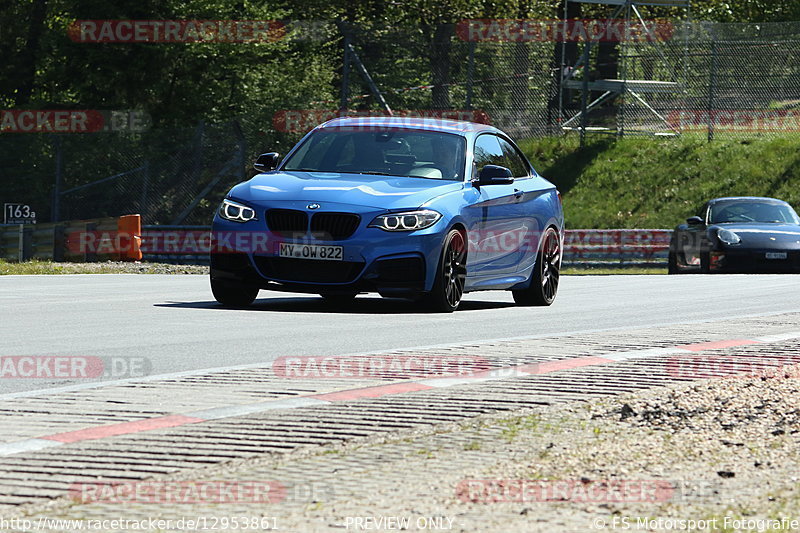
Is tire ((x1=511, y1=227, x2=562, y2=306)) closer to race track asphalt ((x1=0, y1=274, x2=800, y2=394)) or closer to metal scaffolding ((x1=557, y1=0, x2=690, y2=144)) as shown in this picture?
race track asphalt ((x1=0, y1=274, x2=800, y2=394))

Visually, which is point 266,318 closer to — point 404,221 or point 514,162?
point 404,221

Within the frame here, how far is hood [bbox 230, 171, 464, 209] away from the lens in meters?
11.9

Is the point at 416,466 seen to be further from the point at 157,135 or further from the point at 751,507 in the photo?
the point at 157,135

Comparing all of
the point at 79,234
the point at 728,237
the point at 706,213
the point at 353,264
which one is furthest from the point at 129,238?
the point at 353,264

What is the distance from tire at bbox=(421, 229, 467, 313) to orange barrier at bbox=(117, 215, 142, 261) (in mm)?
13456

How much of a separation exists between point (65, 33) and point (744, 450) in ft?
101

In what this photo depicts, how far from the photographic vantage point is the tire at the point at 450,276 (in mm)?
12117

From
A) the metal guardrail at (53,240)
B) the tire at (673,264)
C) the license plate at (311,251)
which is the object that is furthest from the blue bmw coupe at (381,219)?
the metal guardrail at (53,240)

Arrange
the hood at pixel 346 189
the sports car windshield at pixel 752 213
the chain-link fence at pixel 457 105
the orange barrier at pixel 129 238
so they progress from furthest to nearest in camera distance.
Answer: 1. the chain-link fence at pixel 457 105
2. the orange barrier at pixel 129 238
3. the sports car windshield at pixel 752 213
4. the hood at pixel 346 189

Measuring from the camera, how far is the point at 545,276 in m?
14.4

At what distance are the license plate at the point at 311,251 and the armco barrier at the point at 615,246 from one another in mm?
20277

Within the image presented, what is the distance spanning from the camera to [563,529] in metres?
4.24

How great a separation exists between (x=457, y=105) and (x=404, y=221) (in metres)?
22.3

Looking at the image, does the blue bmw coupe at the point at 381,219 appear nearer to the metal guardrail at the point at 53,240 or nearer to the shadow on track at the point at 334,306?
the shadow on track at the point at 334,306
